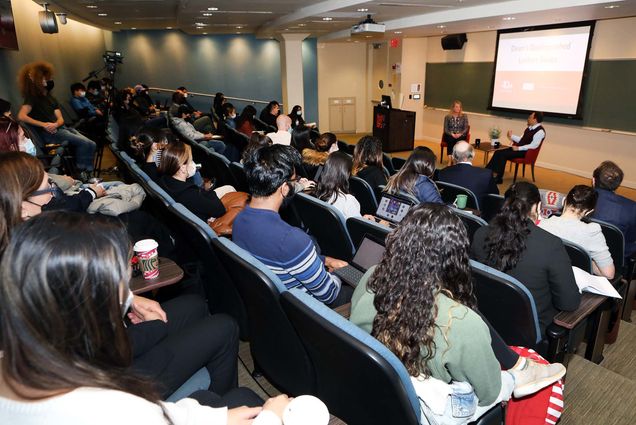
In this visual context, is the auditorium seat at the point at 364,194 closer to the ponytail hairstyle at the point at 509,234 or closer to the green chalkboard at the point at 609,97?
the ponytail hairstyle at the point at 509,234

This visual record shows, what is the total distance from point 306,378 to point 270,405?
39cm

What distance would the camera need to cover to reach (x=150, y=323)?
A: 160cm

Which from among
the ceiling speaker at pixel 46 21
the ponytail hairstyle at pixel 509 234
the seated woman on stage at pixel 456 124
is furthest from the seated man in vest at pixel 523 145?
the ceiling speaker at pixel 46 21

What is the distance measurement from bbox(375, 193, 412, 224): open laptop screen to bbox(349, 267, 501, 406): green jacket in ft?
5.70

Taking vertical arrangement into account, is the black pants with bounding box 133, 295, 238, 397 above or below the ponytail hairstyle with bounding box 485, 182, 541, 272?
below

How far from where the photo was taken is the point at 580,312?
1.89m

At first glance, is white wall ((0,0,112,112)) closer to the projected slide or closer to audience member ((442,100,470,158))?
audience member ((442,100,470,158))

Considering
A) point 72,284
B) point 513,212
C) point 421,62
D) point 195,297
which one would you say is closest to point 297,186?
point 195,297

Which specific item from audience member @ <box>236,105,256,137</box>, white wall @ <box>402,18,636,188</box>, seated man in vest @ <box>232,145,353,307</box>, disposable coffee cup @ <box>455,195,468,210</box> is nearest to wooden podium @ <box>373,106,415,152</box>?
white wall @ <box>402,18,636,188</box>

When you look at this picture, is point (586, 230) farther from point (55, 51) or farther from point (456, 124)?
point (55, 51)

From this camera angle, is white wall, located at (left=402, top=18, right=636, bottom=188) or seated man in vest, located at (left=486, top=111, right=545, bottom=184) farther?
seated man in vest, located at (left=486, top=111, right=545, bottom=184)

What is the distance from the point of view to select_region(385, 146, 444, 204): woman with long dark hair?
330cm

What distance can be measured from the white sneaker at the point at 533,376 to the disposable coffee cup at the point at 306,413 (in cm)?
86

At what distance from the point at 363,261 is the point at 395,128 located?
7945 millimetres
